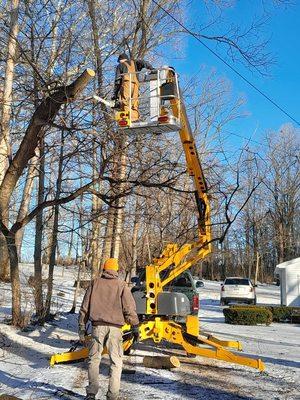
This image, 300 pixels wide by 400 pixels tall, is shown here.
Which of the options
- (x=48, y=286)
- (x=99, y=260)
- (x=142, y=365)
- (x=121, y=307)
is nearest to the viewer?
(x=121, y=307)

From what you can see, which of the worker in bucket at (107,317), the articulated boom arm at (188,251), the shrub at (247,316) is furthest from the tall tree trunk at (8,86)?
the shrub at (247,316)

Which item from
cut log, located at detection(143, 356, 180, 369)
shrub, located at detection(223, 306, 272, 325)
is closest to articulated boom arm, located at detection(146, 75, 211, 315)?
cut log, located at detection(143, 356, 180, 369)

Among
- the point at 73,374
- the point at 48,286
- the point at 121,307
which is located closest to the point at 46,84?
the point at 121,307

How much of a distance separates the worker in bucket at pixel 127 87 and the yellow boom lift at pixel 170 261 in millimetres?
137

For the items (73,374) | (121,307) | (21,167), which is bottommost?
(73,374)

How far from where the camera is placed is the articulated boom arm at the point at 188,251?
30.0 feet

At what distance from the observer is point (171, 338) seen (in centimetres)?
896

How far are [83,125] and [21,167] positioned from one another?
1.61 meters

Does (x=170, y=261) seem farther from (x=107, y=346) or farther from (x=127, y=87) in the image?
(x=127, y=87)

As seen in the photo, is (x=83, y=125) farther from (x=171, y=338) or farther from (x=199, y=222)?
(x=171, y=338)

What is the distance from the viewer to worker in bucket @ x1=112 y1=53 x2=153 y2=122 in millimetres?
7156

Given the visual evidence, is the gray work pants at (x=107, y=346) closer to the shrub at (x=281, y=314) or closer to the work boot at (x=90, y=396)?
the work boot at (x=90, y=396)

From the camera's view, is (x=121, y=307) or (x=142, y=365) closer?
(x=121, y=307)

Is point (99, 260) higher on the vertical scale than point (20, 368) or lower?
higher
